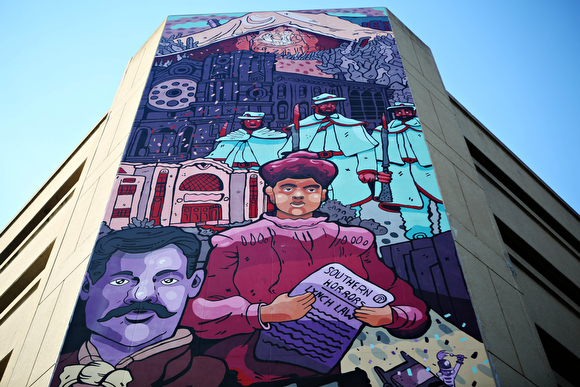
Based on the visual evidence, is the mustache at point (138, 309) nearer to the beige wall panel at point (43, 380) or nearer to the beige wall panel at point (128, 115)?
the beige wall panel at point (43, 380)

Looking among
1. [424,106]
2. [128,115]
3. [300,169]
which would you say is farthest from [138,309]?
[424,106]

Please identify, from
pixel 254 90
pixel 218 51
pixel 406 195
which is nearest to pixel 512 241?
pixel 406 195

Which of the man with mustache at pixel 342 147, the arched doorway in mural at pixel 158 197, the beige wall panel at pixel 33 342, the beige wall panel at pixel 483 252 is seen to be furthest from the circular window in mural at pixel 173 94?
the beige wall panel at pixel 483 252

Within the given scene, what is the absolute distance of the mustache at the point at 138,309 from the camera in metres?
7.96

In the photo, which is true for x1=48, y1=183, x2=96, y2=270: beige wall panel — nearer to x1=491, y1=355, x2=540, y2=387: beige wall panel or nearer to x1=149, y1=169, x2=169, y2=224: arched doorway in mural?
x1=149, y1=169, x2=169, y2=224: arched doorway in mural

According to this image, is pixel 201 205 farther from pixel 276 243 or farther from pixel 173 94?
pixel 173 94

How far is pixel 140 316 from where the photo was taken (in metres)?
7.96

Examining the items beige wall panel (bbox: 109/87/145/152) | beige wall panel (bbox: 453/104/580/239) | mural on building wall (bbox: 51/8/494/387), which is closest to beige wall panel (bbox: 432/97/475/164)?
beige wall panel (bbox: 453/104/580/239)

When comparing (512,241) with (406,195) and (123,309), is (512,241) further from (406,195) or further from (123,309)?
(123,309)

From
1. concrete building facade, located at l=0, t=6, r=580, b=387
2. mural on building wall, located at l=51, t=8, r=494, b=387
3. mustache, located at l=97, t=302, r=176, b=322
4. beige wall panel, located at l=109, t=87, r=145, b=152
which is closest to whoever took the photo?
mural on building wall, located at l=51, t=8, r=494, b=387

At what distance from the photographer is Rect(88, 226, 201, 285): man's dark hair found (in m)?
8.62

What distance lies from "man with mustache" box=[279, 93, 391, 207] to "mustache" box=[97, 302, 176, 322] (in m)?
3.73

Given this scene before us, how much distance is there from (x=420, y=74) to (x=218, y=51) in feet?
17.7

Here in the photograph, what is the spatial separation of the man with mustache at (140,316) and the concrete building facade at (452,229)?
0.33m
